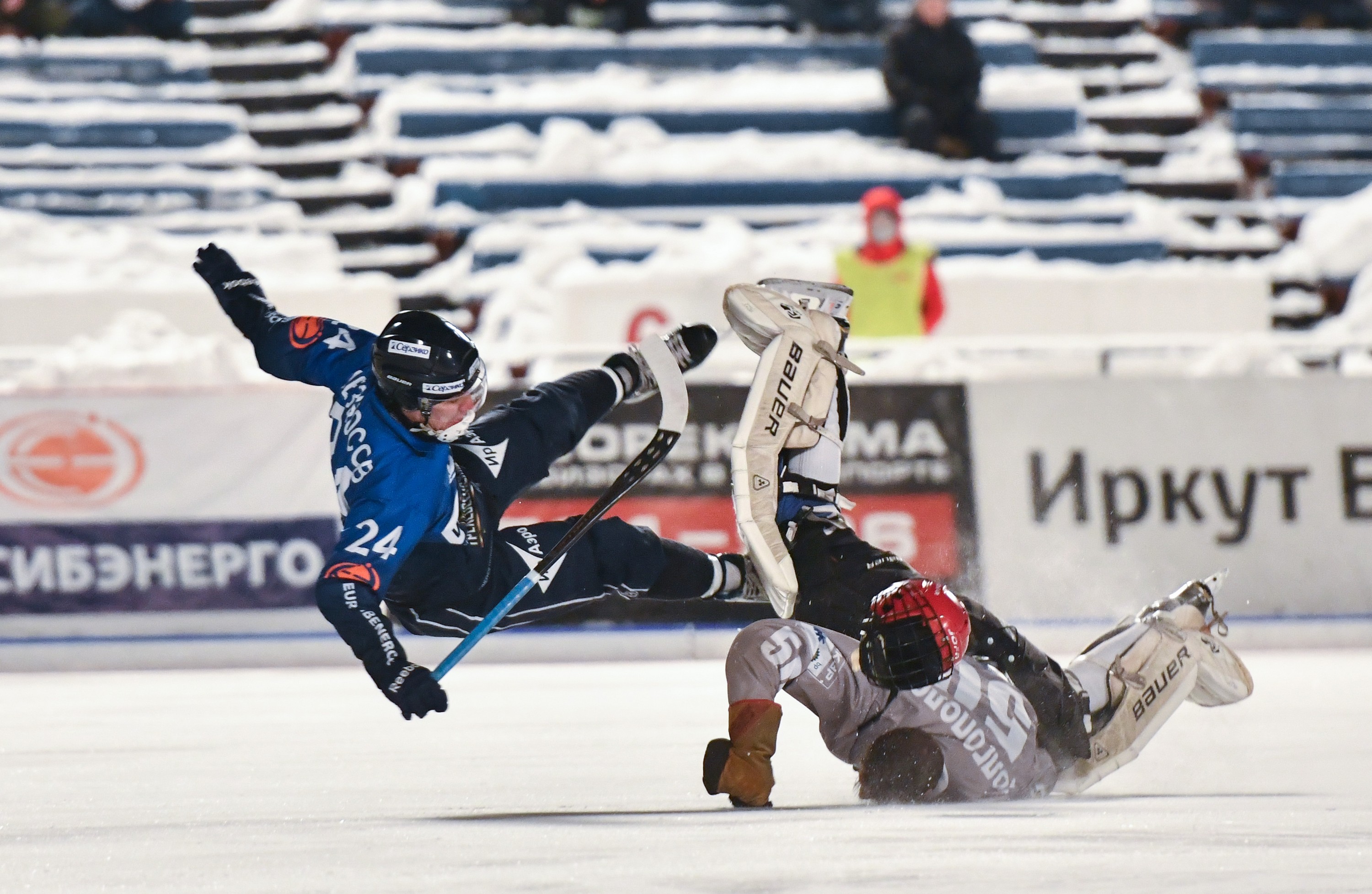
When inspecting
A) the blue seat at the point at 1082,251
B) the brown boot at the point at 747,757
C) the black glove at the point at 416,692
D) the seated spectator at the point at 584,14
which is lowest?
the blue seat at the point at 1082,251

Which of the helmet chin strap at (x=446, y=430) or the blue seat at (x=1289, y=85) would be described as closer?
the helmet chin strap at (x=446, y=430)

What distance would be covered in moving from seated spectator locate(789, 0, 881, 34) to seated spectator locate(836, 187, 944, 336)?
5.15 metres

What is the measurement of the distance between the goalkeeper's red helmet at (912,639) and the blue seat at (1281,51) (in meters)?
13.8

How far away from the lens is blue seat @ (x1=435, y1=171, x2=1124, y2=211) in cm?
1455

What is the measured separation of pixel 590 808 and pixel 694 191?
1063 cm

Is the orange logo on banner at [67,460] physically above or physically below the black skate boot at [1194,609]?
below

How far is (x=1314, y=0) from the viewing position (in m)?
17.7

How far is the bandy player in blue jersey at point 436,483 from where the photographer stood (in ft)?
16.3

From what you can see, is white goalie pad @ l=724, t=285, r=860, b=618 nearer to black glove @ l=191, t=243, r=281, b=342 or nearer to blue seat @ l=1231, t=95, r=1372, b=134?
black glove @ l=191, t=243, r=281, b=342

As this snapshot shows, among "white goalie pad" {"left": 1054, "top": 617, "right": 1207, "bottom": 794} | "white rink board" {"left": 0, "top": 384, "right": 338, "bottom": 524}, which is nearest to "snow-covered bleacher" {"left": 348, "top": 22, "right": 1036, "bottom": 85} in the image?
"white rink board" {"left": 0, "top": 384, "right": 338, "bottom": 524}

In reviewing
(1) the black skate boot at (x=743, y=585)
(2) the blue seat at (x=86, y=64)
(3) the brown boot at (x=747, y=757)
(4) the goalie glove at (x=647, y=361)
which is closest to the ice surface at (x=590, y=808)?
(3) the brown boot at (x=747, y=757)

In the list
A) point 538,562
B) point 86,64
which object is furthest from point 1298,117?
point 538,562

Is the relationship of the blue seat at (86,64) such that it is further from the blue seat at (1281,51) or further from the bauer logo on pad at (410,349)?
the bauer logo on pad at (410,349)

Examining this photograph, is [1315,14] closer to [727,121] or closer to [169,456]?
[727,121]
